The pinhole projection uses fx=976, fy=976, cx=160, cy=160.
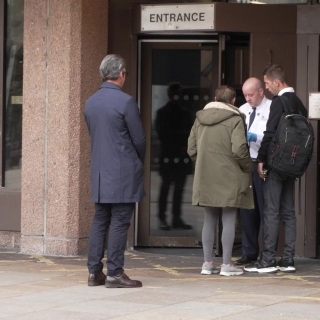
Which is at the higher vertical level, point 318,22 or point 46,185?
point 318,22

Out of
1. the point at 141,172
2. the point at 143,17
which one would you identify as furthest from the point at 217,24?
the point at 141,172

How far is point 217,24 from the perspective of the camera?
9.55m

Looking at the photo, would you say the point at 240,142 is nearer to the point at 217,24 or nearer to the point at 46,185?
the point at 217,24

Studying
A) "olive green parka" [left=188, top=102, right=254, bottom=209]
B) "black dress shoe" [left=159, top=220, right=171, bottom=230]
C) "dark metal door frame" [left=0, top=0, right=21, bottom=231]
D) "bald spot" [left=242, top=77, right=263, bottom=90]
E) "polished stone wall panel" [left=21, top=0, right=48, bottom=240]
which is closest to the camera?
"olive green parka" [left=188, top=102, right=254, bottom=209]

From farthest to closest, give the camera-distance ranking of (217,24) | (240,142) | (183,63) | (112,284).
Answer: (183,63) → (217,24) → (240,142) → (112,284)

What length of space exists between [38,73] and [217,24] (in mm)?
1878

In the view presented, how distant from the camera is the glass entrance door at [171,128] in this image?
10.3 m

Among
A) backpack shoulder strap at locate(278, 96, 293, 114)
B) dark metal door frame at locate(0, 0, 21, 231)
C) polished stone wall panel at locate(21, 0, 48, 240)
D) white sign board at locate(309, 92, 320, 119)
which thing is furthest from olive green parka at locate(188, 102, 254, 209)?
dark metal door frame at locate(0, 0, 21, 231)

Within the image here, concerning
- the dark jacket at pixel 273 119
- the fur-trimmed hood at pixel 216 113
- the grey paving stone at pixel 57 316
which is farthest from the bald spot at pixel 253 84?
the grey paving stone at pixel 57 316

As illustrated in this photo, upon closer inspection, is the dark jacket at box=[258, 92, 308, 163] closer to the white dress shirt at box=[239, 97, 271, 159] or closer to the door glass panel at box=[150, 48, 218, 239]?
the white dress shirt at box=[239, 97, 271, 159]

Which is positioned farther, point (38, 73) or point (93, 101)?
point (38, 73)

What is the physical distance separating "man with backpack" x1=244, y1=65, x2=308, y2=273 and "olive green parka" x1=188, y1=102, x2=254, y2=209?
11.7 inches

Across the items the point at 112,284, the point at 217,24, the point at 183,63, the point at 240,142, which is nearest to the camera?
the point at 112,284

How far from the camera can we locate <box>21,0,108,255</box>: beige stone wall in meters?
9.70
